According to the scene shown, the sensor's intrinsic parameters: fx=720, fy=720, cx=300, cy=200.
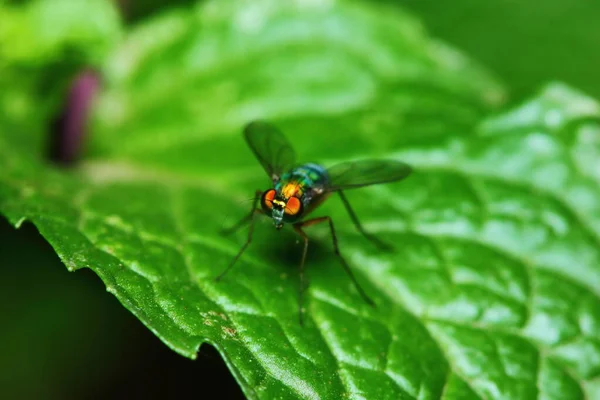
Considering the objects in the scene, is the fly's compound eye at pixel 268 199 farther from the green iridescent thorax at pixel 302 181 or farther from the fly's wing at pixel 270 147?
the fly's wing at pixel 270 147

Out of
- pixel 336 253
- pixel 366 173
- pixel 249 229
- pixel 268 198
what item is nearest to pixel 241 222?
pixel 249 229

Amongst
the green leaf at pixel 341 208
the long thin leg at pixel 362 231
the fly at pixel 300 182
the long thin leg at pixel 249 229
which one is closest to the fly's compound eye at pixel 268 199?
the fly at pixel 300 182

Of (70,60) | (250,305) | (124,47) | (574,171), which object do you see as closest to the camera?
(250,305)

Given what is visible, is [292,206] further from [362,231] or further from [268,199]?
[362,231]

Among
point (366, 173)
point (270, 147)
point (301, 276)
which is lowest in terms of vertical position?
point (301, 276)

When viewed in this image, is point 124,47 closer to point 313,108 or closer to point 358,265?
point 313,108

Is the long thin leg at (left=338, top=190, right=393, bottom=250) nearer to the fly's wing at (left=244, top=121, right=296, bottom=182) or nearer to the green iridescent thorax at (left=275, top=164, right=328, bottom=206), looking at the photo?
the green iridescent thorax at (left=275, top=164, right=328, bottom=206)

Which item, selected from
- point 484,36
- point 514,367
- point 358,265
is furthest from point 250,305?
point 484,36

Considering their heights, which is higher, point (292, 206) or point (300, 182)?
point (300, 182)
